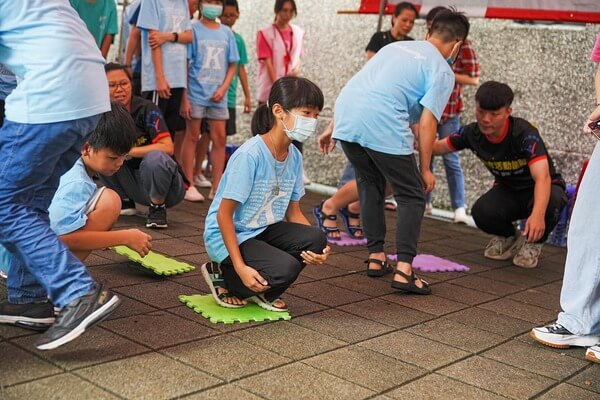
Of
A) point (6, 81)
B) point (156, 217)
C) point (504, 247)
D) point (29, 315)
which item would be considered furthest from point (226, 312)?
point (504, 247)

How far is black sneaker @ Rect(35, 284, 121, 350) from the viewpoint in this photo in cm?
265

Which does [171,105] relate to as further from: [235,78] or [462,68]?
[462,68]

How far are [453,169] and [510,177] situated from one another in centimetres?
132

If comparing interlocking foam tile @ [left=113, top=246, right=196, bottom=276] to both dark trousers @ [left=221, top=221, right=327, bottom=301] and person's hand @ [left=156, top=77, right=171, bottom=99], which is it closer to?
dark trousers @ [left=221, top=221, right=327, bottom=301]

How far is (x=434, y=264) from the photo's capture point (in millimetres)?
5051

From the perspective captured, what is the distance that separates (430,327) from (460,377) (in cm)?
65

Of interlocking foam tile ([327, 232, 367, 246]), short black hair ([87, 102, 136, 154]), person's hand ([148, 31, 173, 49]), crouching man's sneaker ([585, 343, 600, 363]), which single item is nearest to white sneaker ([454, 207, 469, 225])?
interlocking foam tile ([327, 232, 367, 246])

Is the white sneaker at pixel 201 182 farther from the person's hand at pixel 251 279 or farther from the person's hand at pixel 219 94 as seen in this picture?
the person's hand at pixel 251 279

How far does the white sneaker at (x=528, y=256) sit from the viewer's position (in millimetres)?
5395

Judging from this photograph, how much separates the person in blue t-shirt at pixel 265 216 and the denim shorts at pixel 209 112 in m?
2.90

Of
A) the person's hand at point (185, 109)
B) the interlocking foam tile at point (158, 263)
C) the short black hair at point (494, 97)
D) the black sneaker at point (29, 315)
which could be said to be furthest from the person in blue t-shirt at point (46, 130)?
the person's hand at point (185, 109)

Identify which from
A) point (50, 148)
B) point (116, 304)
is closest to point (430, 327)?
point (116, 304)

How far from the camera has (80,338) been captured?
9.64ft

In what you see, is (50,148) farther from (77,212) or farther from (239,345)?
(239,345)
